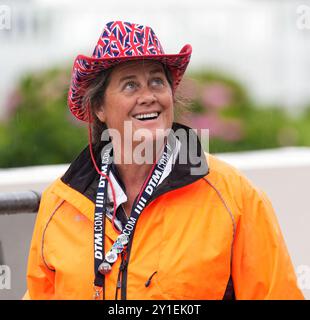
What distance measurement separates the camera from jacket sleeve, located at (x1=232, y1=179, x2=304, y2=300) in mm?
3127

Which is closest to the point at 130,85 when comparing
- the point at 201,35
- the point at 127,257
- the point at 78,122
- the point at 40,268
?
the point at 127,257

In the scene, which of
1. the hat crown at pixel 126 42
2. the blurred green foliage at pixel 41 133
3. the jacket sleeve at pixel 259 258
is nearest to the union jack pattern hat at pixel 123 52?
the hat crown at pixel 126 42

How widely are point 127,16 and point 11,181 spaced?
844 cm

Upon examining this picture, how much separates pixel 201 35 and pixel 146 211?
10.9 metres

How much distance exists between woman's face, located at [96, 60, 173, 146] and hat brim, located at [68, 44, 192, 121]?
0.04 metres

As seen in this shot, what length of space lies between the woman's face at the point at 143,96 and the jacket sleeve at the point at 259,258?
479mm

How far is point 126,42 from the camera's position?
3336 millimetres

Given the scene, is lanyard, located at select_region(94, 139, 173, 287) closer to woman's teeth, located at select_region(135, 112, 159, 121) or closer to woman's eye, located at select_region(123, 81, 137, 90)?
woman's teeth, located at select_region(135, 112, 159, 121)

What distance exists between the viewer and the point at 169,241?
3174mm

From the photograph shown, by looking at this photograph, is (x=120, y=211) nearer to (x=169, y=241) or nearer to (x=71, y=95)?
(x=169, y=241)

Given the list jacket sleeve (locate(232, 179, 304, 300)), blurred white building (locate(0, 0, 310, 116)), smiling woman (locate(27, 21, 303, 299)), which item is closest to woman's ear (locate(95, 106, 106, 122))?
smiling woman (locate(27, 21, 303, 299))

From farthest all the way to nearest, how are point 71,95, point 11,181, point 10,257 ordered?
point 11,181 < point 10,257 < point 71,95
